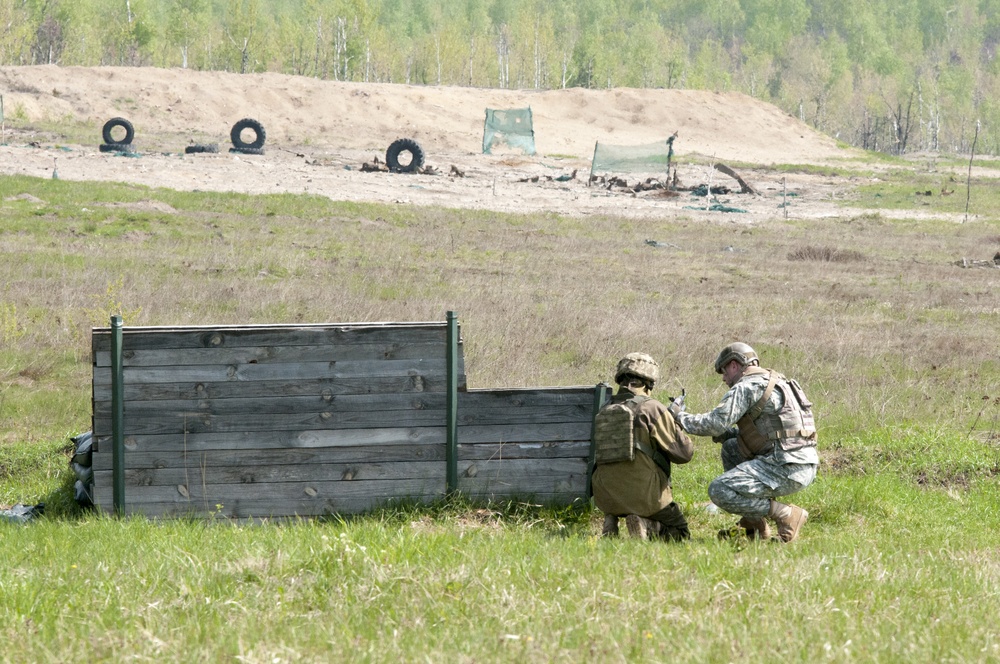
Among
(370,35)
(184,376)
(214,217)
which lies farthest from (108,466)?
(370,35)

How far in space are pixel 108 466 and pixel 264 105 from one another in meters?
62.0

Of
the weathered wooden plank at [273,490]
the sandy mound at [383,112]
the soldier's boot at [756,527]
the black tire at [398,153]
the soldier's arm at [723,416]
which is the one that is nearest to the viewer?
the soldier's arm at [723,416]

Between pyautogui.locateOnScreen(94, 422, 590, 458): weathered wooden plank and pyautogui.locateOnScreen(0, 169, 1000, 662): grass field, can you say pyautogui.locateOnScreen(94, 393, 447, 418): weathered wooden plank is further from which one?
pyautogui.locateOnScreen(0, 169, 1000, 662): grass field

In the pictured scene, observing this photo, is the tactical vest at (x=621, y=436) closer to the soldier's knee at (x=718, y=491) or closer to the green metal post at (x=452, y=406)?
the soldier's knee at (x=718, y=491)

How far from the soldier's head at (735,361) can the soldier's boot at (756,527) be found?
0.86m

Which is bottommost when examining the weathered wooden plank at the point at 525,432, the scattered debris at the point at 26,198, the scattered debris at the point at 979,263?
the weathered wooden plank at the point at 525,432

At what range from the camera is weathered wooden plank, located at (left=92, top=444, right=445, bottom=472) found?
7.33 meters

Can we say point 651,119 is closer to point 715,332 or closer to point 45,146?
point 45,146

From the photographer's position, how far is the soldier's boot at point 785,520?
6719 millimetres

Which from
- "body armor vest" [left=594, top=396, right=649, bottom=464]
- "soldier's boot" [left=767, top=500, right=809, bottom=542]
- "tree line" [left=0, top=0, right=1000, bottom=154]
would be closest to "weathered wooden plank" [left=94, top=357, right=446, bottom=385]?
"body armor vest" [left=594, top=396, right=649, bottom=464]

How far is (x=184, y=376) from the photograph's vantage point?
23.9 ft

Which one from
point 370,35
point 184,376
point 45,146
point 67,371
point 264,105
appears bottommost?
point 67,371

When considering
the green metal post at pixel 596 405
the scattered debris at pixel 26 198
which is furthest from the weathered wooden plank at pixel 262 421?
the scattered debris at pixel 26 198

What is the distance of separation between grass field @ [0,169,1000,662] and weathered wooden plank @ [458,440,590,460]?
1.14 ft
